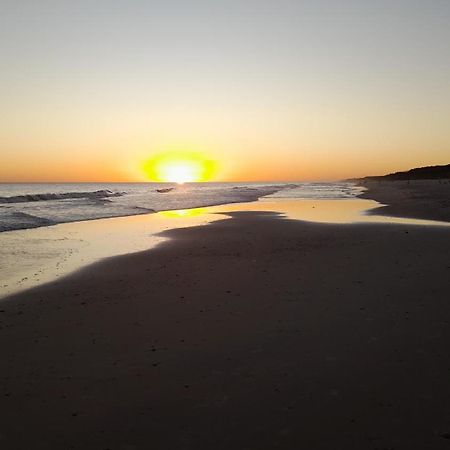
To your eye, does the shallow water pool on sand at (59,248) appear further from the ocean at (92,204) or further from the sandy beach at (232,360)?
the ocean at (92,204)

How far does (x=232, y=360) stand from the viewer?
21.1 feet

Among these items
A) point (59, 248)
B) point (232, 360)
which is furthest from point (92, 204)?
point (232, 360)

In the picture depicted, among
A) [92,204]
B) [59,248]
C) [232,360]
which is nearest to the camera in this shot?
[232,360]

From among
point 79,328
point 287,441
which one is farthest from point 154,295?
point 287,441

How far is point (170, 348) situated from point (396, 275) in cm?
715

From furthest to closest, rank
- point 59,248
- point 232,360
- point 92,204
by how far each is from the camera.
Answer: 1. point 92,204
2. point 59,248
3. point 232,360

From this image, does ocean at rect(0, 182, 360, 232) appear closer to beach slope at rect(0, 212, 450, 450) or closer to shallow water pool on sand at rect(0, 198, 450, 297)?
shallow water pool on sand at rect(0, 198, 450, 297)

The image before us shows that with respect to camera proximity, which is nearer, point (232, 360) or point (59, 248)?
point (232, 360)

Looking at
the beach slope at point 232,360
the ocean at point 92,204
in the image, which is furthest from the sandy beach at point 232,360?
the ocean at point 92,204

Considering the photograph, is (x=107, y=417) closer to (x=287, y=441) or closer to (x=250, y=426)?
(x=250, y=426)

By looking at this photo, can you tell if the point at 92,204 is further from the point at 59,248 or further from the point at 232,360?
the point at 232,360

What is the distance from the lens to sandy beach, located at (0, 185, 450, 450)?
183 inches

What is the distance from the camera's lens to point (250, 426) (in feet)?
15.4

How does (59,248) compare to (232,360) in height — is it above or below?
above
